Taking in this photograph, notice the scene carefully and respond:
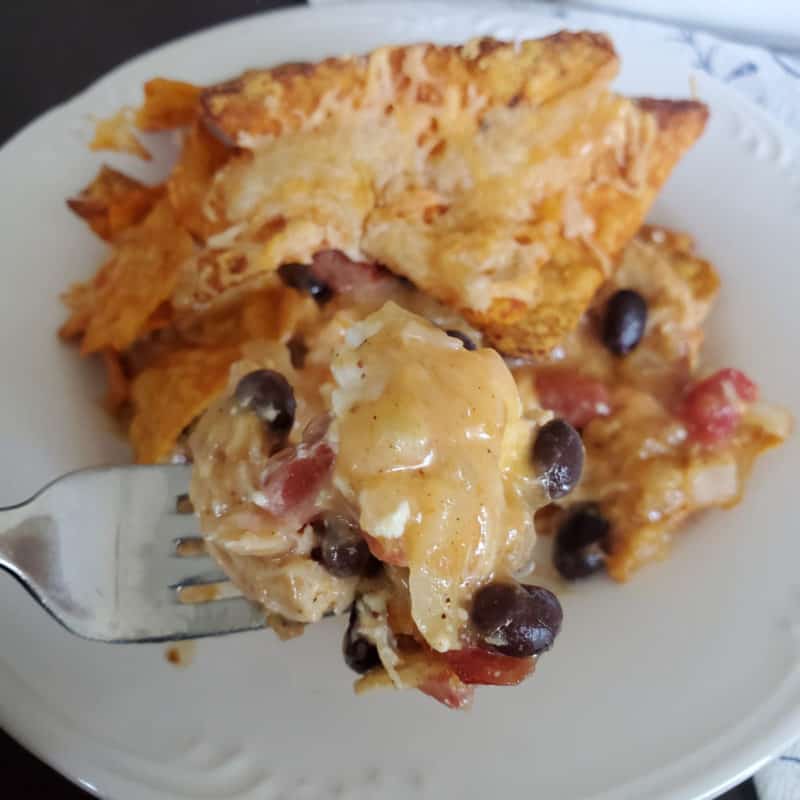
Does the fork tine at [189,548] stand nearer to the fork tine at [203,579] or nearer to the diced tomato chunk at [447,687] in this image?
the fork tine at [203,579]

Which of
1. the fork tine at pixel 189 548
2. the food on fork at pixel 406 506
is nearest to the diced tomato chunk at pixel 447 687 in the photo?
the food on fork at pixel 406 506

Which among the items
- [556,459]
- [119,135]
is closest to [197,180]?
[119,135]

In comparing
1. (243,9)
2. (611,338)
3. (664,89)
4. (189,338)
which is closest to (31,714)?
(189,338)

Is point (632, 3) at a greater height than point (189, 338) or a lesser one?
greater

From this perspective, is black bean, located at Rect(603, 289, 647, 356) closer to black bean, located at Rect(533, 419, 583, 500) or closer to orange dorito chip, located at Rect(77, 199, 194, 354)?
black bean, located at Rect(533, 419, 583, 500)

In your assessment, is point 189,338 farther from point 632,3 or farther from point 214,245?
point 632,3

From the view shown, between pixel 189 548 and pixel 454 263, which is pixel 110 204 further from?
pixel 189 548
